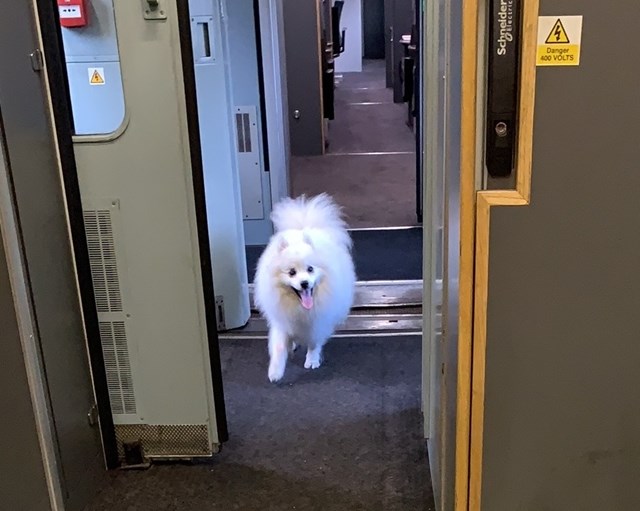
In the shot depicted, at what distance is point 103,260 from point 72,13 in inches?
40.6

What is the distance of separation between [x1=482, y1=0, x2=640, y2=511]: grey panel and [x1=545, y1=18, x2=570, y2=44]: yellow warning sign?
3cm

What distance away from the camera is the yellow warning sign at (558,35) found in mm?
1344

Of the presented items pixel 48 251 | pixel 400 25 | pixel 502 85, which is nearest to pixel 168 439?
pixel 48 251

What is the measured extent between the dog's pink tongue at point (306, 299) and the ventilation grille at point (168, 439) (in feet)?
2.84

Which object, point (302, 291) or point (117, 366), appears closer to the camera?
point (117, 366)

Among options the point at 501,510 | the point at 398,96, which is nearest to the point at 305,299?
the point at 501,510

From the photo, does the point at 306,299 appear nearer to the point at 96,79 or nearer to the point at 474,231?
the point at 96,79

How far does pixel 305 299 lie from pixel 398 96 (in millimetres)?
6863

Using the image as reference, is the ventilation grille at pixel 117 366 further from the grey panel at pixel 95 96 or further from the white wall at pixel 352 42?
the white wall at pixel 352 42

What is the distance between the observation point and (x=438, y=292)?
202 cm

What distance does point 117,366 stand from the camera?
2451mm

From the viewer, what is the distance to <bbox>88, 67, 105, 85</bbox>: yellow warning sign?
288cm

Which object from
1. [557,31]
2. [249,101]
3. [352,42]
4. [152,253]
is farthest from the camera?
[352,42]

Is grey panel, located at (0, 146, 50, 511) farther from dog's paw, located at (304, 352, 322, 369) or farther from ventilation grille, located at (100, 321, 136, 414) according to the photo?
dog's paw, located at (304, 352, 322, 369)
